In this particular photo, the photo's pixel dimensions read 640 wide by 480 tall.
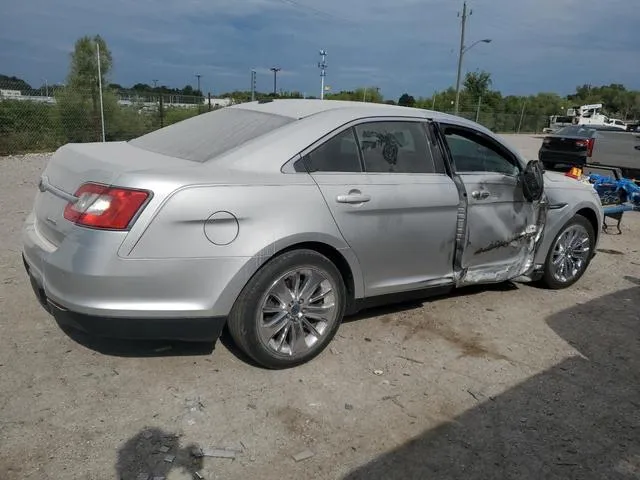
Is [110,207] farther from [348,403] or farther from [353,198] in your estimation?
[348,403]

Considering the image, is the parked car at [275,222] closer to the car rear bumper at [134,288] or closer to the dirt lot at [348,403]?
the car rear bumper at [134,288]

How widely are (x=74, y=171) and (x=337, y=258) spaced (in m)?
1.64

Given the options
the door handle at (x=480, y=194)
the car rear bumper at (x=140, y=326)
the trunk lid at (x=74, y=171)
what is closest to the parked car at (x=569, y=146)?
the door handle at (x=480, y=194)

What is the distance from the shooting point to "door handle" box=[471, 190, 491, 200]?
4215 mm

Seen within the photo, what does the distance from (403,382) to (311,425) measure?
754 millimetres

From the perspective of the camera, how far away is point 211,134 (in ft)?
12.5

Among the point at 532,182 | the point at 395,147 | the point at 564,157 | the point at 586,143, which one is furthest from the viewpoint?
the point at 564,157

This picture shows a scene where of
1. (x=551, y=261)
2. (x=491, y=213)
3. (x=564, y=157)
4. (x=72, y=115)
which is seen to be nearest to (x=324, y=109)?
(x=491, y=213)

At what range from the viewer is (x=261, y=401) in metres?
3.12

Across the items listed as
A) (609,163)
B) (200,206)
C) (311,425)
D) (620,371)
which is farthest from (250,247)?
(609,163)

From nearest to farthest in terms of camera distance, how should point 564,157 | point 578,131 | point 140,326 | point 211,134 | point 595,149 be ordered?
point 140,326 → point 211,134 → point 595,149 → point 564,157 → point 578,131

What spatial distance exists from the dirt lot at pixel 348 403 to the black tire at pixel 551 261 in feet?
2.39

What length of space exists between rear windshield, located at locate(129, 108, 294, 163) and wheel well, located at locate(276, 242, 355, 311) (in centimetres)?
75

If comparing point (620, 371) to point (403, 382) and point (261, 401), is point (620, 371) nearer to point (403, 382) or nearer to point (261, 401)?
point (403, 382)
